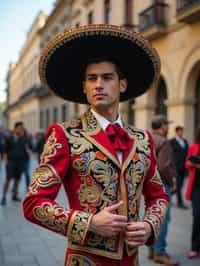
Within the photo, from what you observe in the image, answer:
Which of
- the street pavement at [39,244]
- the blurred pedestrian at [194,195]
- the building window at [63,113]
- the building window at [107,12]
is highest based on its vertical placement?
the building window at [107,12]

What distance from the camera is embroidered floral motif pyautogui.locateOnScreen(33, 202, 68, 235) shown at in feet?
5.22

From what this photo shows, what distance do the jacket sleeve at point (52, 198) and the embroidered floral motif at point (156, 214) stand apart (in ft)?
1.12

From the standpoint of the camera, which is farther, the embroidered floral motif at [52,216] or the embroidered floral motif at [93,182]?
the embroidered floral motif at [93,182]

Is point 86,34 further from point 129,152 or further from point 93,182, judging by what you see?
point 93,182

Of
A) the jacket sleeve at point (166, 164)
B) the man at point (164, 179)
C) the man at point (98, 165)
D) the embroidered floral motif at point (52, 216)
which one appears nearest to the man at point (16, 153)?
the man at point (164, 179)

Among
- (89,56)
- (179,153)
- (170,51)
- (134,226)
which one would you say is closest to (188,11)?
(170,51)

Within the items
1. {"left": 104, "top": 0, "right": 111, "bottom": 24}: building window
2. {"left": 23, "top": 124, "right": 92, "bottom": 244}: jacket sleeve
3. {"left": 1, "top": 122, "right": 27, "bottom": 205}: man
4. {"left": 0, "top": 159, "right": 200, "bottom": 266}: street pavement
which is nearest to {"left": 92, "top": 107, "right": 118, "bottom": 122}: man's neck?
{"left": 23, "top": 124, "right": 92, "bottom": 244}: jacket sleeve

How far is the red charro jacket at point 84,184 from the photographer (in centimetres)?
160

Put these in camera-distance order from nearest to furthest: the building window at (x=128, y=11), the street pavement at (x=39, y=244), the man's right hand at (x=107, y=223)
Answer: the man's right hand at (x=107, y=223) < the street pavement at (x=39, y=244) < the building window at (x=128, y=11)

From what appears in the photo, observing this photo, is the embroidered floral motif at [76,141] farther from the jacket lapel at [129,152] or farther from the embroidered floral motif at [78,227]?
the embroidered floral motif at [78,227]

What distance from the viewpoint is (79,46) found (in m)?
1.91

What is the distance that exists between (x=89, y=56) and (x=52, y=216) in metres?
0.83

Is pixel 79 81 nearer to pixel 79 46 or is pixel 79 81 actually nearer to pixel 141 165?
pixel 79 46

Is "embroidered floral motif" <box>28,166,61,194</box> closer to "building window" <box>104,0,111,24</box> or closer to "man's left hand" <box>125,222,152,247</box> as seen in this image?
"man's left hand" <box>125,222,152,247</box>
